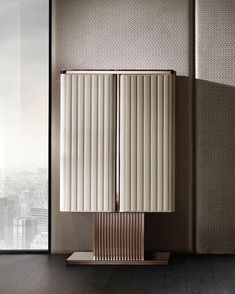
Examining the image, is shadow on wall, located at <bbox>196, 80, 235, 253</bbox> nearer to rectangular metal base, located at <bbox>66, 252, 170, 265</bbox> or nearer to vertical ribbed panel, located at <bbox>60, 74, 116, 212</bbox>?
rectangular metal base, located at <bbox>66, 252, 170, 265</bbox>

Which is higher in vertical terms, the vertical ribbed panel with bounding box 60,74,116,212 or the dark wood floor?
the vertical ribbed panel with bounding box 60,74,116,212

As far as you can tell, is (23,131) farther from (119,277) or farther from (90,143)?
(119,277)

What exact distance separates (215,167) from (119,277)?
142cm

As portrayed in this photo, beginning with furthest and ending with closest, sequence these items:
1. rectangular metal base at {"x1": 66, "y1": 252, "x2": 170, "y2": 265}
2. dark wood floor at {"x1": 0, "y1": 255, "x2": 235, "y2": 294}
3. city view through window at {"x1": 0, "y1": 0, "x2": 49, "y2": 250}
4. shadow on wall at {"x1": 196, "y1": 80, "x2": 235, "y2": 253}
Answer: city view through window at {"x1": 0, "y1": 0, "x2": 49, "y2": 250} → shadow on wall at {"x1": 196, "y1": 80, "x2": 235, "y2": 253} → rectangular metal base at {"x1": 66, "y1": 252, "x2": 170, "y2": 265} → dark wood floor at {"x1": 0, "y1": 255, "x2": 235, "y2": 294}

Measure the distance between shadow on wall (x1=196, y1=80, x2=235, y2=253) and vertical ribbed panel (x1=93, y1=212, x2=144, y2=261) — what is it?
2.06 ft

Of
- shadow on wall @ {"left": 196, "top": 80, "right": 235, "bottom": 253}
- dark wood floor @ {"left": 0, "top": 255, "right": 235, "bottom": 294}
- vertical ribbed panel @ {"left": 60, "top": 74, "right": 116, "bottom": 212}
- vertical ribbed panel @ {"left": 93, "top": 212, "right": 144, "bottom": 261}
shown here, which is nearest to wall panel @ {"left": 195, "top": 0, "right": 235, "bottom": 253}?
shadow on wall @ {"left": 196, "top": 80, "right": 235, "bottom": 253}

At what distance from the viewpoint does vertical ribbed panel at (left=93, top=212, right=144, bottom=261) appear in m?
4.78

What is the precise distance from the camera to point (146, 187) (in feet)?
15.4

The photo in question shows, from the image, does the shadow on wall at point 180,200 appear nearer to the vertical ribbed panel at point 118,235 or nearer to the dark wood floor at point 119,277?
the dark wood floor at point 119,277

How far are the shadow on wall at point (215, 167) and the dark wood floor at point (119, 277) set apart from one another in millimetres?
182

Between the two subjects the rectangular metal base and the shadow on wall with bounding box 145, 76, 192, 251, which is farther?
the shadow on wall with bounding box 145, 76, 192, 251

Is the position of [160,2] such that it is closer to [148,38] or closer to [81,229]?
[148,38]

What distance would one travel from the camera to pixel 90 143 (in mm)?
4723

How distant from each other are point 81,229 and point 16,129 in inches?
39.3
